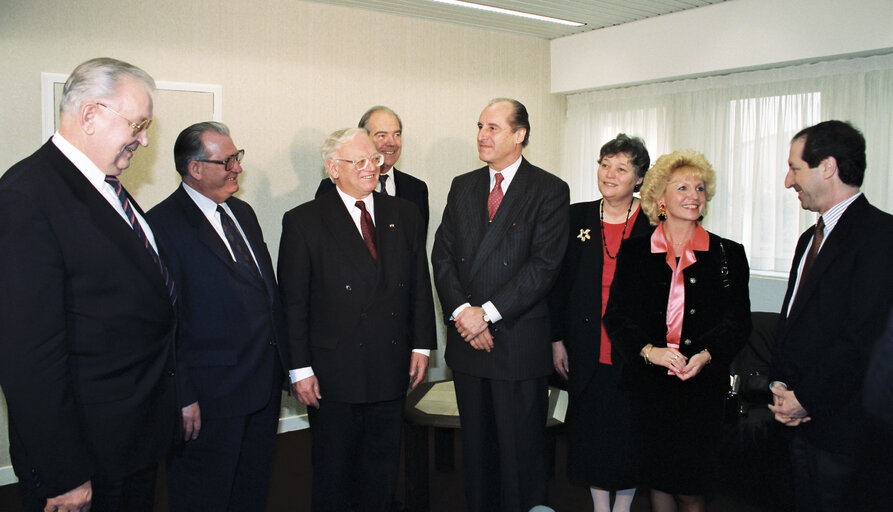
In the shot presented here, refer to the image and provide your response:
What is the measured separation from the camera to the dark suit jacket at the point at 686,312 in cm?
265

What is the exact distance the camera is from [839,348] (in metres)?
2.15

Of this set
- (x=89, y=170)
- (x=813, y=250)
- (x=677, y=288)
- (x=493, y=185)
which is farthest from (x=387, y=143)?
(x=813, y=250)

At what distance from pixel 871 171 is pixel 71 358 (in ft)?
16.2

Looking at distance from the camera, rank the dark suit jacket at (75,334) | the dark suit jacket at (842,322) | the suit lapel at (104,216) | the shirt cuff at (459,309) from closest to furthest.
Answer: the dark suit jacket at (75,334) → the suit lapel at (104,216) → the dark suit jacket at (842,322) → the shirt cuff at (459,309)

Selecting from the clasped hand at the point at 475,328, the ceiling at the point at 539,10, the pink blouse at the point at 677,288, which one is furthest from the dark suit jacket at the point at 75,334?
the ceiling at the point at 539,10

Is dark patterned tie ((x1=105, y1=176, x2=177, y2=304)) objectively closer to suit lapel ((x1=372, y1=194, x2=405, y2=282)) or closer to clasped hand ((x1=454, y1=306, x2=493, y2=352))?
suit lapel ((x1=372, y1=194, x2=405, y2=282))

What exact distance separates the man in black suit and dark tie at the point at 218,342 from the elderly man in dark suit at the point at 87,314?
13.9 inches

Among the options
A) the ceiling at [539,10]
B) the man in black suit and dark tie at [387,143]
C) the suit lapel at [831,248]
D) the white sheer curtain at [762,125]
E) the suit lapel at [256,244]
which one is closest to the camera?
the suit lapel at [831,248]

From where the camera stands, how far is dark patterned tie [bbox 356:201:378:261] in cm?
284

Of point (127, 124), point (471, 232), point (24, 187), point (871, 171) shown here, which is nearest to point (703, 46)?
point (871, 171)

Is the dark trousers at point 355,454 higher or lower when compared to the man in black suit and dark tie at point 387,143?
lower

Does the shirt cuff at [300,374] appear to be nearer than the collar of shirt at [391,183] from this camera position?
Yes

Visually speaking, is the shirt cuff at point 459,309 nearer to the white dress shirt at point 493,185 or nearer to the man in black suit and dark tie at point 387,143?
the white dress shirt at point 493,185

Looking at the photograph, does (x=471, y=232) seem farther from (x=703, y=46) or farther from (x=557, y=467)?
(x=703, y=46)
